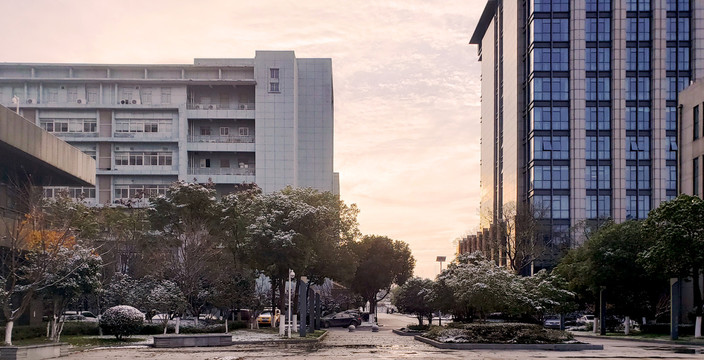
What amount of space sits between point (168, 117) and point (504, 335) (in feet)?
225

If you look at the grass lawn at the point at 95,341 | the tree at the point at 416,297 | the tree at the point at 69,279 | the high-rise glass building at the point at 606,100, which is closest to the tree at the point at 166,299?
the grass lawn at the point at 95,341

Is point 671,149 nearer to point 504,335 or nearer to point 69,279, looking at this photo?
point 504,335

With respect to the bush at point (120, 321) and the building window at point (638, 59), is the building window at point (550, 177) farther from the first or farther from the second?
the bush at point (120, 321)

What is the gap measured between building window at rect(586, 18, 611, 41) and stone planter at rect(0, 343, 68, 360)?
8453cm

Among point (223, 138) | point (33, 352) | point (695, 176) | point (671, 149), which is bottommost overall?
point (33, 352)

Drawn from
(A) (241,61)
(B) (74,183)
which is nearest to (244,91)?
(A) (241,61)

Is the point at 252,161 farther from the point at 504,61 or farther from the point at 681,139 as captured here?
the point at 681,139

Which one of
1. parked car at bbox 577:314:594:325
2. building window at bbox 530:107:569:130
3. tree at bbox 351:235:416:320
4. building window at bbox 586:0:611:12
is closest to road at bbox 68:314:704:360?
parked car at bbox 577:314:594:325

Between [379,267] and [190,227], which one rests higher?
[190,227]

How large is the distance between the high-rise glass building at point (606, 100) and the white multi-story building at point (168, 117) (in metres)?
31.3

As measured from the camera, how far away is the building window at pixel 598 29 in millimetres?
100312

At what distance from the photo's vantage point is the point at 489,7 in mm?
126875

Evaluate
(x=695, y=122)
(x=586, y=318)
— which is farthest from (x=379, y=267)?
(x=695, y=122)

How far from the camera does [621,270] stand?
53.7 metres
